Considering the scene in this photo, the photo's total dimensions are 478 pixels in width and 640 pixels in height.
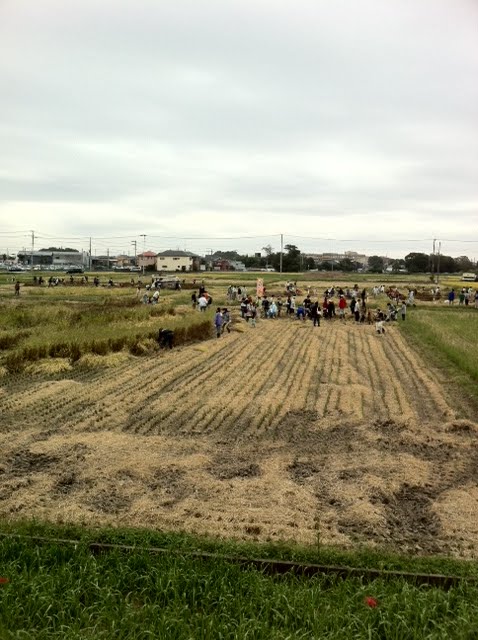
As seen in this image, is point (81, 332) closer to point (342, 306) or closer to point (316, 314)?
point (316, 314)

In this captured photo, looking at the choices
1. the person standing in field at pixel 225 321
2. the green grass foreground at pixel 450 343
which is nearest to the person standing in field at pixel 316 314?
the green grass foreground at pixel 450 343

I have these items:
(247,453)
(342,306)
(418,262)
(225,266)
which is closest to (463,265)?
(418,262)

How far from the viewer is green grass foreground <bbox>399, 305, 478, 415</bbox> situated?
1480 centimetres

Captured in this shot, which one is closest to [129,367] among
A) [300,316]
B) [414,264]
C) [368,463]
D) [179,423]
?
[179,423]

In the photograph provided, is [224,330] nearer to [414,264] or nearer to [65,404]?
[65,404]

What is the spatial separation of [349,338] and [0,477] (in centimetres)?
1698

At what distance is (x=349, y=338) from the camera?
23328 millimetres

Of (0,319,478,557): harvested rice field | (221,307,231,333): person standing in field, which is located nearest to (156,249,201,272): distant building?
(221,307,231,333): person standing in field

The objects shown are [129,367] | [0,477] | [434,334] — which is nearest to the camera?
[0,477]

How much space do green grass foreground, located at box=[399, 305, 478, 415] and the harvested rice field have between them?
2.08 feet

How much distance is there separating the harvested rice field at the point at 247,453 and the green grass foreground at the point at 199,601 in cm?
102

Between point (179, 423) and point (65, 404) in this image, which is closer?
point (179, 423)

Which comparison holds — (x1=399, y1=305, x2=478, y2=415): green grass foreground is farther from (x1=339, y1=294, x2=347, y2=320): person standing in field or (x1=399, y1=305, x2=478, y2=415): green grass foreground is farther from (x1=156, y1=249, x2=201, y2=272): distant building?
(x1=156, y1=249, x2=201, y2=272): distant building

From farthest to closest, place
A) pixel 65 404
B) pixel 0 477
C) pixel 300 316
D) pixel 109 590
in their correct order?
pixel 300 316 < pixel 65 404 < pixel 0 477 < pixel 109 590
